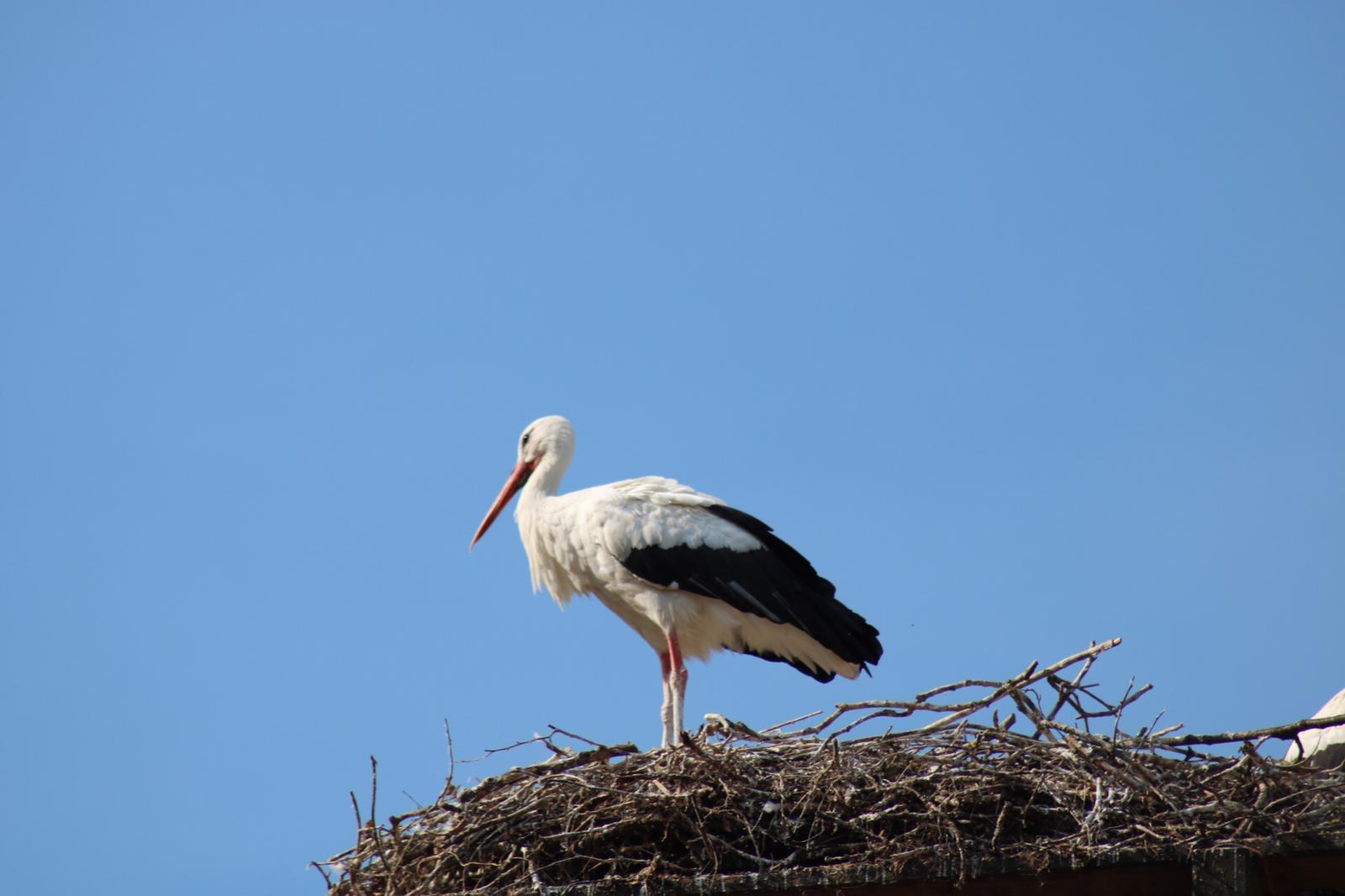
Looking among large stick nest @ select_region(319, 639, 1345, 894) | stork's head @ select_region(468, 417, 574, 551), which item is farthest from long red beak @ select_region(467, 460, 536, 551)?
large stick nest @ select_region(319, 639, 1345, 894)

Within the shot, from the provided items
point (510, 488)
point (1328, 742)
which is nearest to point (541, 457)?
point (510, 488)

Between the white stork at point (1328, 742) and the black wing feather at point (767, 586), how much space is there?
1748 millimetres

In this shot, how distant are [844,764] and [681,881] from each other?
56 centimetres

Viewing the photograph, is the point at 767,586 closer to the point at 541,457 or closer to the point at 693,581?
the point at 693,581

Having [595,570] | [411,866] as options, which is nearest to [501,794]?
[411,866]

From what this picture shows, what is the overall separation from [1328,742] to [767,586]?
2.27 metres

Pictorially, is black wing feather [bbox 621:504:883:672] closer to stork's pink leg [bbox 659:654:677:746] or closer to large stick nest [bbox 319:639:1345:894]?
stork's pink leg [bbox 659:654:677:746]

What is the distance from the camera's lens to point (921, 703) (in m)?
4.80

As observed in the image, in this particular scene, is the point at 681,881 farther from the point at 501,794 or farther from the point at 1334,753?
the point at 1334,753

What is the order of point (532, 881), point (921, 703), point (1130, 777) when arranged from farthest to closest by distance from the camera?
point (921, 703) < point (532, 881) < point (1130, 777)

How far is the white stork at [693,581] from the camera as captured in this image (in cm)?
704

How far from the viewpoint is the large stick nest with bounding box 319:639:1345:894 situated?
416 centimetres

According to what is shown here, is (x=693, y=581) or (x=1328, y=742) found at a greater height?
(x=693, y=581)

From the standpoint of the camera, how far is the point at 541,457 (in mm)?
8195
